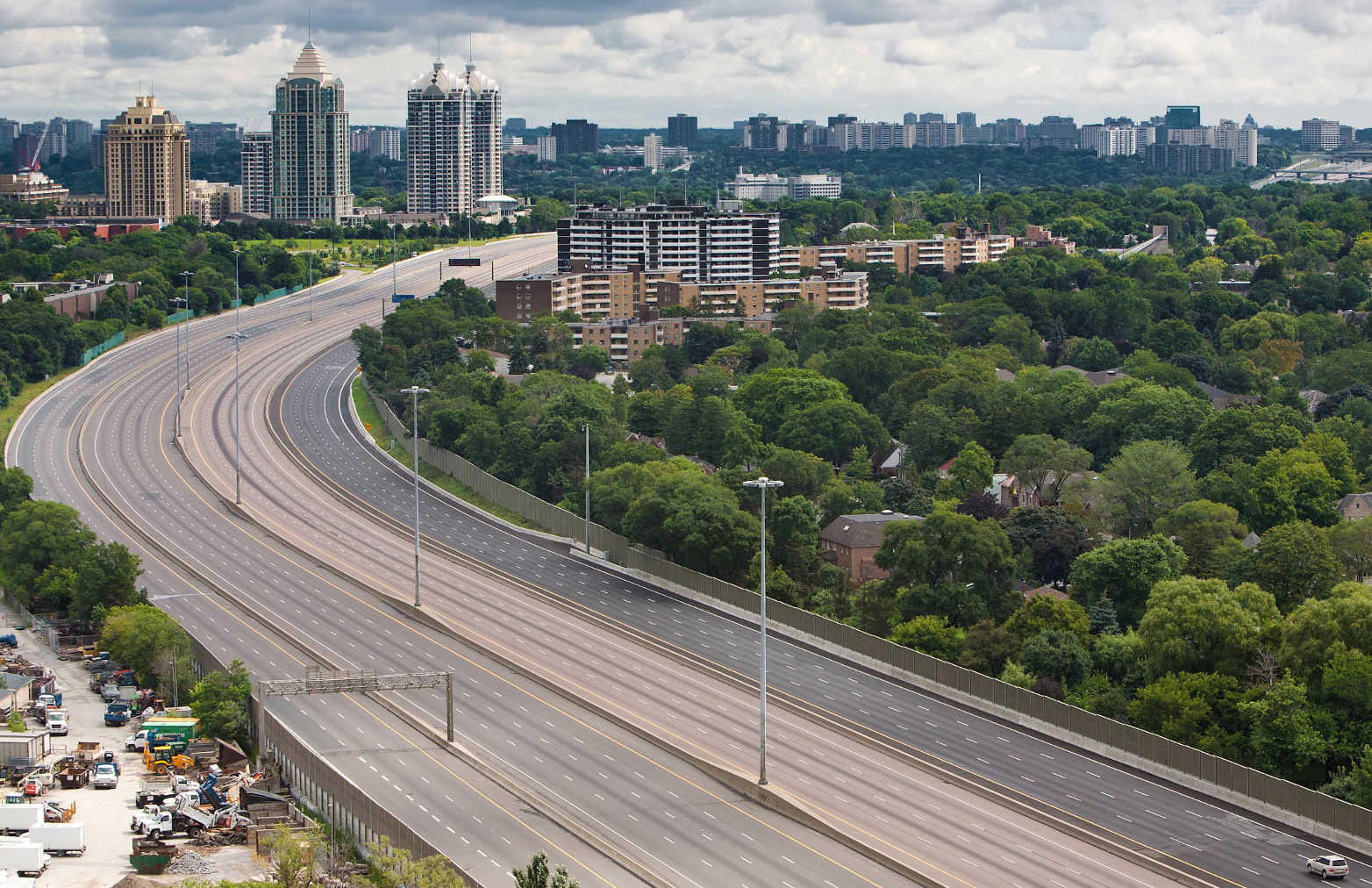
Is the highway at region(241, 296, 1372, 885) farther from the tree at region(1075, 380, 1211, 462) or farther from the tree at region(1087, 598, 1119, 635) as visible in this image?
the tree at region(1075, 380, 1211, 462)

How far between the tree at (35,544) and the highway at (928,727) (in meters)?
23.6

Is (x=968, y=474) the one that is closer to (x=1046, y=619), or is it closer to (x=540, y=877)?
(x=1046, y=619)

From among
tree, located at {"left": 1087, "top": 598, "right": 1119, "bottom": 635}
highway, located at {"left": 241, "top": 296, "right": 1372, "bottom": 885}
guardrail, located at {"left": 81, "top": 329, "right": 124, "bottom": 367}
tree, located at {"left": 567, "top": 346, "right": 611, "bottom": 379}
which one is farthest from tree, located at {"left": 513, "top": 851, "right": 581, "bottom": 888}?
guardrail, located at {"left": 81, "top": 329, "right": 124, "bottom": 367}

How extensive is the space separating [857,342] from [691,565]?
84109 millimetres

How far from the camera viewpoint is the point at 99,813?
262 ft

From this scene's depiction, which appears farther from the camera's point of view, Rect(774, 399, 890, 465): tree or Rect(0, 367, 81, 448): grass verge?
Rect(0, 367, 81, 448): grass verge

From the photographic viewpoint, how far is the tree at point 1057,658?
307ft

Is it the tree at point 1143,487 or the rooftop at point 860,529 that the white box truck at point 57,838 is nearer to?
the rooftop at point 860,529

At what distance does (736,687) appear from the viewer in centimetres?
9638

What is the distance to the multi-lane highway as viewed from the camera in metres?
73.6

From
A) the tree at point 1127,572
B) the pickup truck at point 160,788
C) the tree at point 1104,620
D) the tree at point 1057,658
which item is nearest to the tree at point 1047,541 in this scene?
the tree at point 1127,572

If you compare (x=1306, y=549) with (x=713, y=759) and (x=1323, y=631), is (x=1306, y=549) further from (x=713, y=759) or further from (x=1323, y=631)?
(x=713, y=759)

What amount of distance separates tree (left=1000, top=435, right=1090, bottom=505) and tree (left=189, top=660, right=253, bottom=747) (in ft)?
206

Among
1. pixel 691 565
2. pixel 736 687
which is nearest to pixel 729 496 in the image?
pixel 691 565
